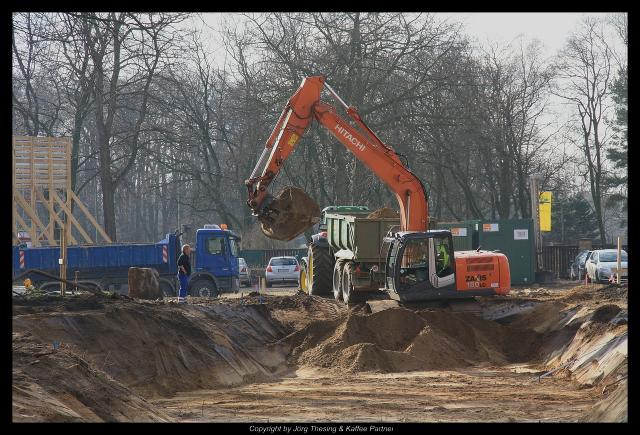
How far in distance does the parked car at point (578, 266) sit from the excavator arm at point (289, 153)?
61.9ft

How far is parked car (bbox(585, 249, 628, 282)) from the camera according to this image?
112 feet

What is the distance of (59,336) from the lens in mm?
14969

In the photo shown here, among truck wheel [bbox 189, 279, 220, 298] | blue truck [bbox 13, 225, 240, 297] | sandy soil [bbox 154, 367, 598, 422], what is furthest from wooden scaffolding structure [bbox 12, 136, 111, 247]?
sandy soil [bbox 154, 367, 598, 422]

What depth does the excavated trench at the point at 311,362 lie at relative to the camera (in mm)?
11586

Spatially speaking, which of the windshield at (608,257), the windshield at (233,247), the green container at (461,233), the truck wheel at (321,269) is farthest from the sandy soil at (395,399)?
the green container at (461,233)

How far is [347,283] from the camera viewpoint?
23672mm

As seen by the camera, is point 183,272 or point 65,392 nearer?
point 65,392

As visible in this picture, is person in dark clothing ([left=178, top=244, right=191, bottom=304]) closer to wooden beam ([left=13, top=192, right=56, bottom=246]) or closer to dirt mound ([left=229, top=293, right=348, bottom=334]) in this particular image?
dirt mound ([left=229, top=293, right=348, bottom=334])

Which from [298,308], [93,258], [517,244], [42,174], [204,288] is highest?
[42,174]

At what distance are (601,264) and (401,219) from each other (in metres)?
16.0

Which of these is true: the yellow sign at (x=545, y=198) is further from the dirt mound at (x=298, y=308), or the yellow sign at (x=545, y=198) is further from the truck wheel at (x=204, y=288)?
the dirt mound at (x=298, y=308)

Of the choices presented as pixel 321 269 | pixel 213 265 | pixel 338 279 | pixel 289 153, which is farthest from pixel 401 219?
pixel 213 265

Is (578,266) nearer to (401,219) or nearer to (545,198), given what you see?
(545,198)

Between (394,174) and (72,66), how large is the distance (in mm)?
20869
